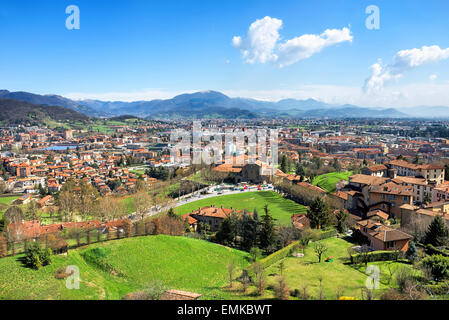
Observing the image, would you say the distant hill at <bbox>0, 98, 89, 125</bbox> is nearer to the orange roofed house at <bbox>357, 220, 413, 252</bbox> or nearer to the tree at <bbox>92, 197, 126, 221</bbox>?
the tree at <bbox>92, 197, 126, 221</bbox>

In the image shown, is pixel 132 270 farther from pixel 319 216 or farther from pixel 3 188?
pixel 3 188

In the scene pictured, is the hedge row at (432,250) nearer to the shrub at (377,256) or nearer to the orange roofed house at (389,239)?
the orange roofed house at (389,239)

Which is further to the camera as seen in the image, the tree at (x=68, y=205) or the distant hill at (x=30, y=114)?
the distant hill at (x=30, y=114)

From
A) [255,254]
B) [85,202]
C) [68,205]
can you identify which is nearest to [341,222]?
[255,254]

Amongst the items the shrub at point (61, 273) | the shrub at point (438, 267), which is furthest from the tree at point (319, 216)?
the shrub at point (61, 273)

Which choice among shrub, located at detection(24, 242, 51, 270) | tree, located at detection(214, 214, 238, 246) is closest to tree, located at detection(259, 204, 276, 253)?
tree, located at detection(214, 214, 238, 246)
